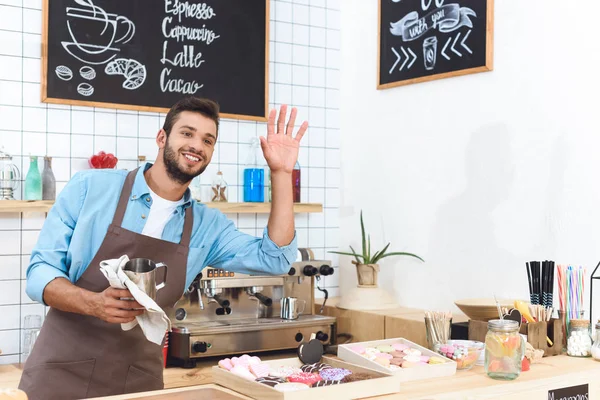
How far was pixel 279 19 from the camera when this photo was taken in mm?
4367

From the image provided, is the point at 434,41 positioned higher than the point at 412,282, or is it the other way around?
the point at 434,41

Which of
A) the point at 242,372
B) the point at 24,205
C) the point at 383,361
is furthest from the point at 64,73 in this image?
the point at 383,361

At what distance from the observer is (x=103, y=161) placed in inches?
143

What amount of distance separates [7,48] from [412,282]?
2.36 meters

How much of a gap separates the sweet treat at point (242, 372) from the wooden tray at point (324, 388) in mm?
12

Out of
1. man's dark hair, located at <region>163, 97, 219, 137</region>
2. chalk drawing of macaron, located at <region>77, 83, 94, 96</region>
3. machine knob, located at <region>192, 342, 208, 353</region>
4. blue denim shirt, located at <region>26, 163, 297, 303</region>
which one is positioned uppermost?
chalk drawing of macaron, located at <region>77, 83, 94, 96</region>

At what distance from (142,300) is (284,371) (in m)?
0.47

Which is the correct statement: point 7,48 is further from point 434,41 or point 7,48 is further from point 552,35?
point 552,35

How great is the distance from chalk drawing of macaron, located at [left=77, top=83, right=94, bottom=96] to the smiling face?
4.45 feet

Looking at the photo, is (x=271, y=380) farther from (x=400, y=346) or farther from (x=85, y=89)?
(x=85, y=89)

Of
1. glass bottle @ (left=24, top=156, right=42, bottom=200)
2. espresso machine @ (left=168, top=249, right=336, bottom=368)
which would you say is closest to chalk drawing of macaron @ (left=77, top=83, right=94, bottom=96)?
glass bottle @ (left=24, top=156, right=42, bottom=200)

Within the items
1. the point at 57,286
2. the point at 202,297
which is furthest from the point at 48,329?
the point at 202,297

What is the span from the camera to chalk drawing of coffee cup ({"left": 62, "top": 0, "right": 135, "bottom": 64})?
3678mm

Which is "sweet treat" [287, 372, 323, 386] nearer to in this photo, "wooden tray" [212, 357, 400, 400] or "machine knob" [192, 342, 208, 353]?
"wooden tray" [212, 357, 400, 400]
